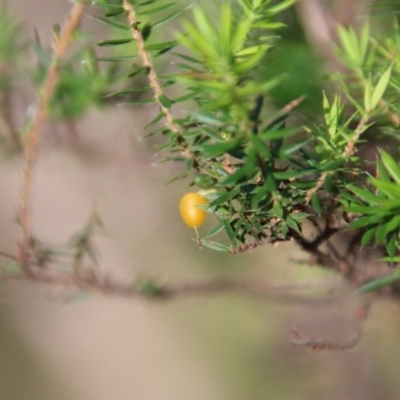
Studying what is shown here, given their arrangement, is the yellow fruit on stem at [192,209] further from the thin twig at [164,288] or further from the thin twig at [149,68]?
the thin twig at [164,288]

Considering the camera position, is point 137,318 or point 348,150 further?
point 137,318

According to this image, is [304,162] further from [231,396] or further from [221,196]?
[231,396]

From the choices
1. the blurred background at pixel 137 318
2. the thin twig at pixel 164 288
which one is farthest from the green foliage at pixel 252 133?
the blurred background at pixel 137 318

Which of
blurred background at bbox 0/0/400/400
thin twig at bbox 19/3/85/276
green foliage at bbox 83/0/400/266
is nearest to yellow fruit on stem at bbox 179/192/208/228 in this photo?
green foliage at bbox 83/0/400/266

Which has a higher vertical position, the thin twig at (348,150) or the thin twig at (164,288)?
the thin twig at (348,150)

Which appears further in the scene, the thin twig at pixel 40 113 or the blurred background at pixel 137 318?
the blurred background at pixel 137 318

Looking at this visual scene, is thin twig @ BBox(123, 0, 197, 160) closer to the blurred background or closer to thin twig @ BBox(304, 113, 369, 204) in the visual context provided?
thin twig @ BBox(304, 113, 369, 204)

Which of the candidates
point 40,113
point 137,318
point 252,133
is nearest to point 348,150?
point 252,133

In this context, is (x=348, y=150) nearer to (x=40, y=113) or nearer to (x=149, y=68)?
(x=149, y=68)
